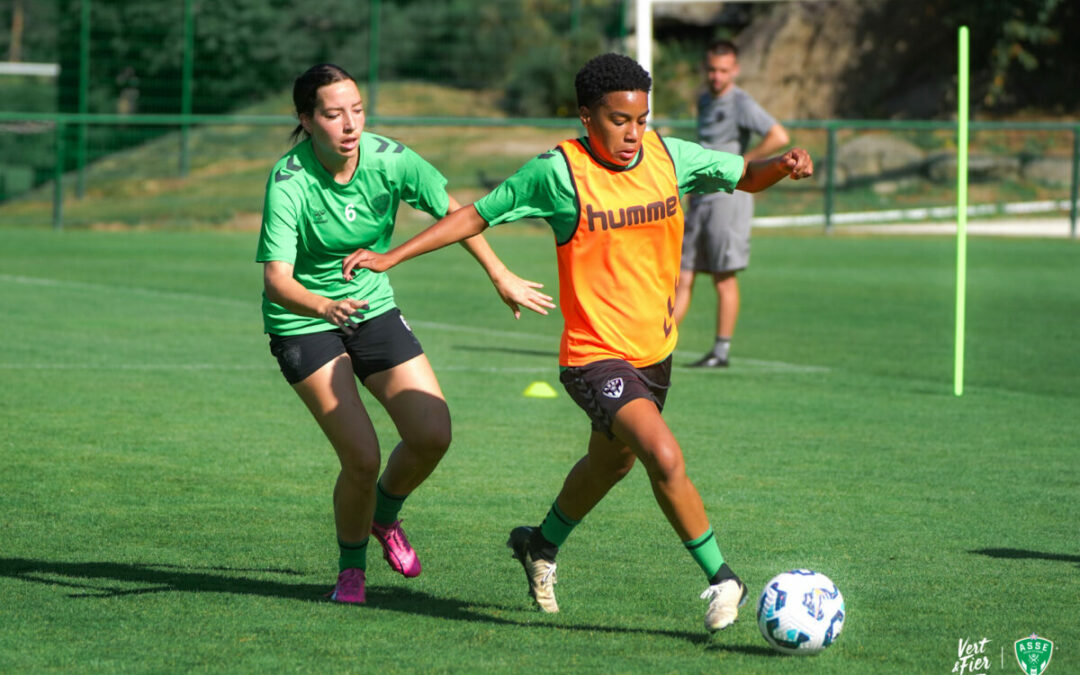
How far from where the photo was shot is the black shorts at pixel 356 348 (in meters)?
5.44

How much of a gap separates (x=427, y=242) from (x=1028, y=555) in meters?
2.79

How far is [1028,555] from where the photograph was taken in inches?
241

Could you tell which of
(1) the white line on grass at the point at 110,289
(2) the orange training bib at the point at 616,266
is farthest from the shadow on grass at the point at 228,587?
(1) the white line on grass at the point at 110,289

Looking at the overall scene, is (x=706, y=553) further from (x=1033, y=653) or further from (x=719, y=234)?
(x=719, y=234)

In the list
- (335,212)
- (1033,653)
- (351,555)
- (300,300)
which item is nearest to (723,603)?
(1033,653)

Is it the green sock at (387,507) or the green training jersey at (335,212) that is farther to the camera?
the green sock at (387,507)

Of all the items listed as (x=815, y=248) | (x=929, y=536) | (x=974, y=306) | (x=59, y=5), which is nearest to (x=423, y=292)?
(x=974, y=306)

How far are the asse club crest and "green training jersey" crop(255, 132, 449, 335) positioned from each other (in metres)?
2.46

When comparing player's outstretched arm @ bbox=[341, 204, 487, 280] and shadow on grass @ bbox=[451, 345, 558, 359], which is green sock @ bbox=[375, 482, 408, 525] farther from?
shadow on grass @ bbox=[451, 345, 558, 359]

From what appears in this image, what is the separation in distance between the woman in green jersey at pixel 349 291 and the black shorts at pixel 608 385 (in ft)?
0.86

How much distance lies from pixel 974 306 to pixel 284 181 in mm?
12858

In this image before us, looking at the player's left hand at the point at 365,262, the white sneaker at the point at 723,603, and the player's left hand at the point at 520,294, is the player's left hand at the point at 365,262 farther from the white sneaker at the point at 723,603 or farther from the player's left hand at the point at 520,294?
the white sneaker at the point at 723,603

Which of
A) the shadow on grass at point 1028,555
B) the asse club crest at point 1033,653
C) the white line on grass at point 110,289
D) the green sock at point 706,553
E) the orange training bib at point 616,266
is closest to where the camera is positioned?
the asse club crest at point 1033,653

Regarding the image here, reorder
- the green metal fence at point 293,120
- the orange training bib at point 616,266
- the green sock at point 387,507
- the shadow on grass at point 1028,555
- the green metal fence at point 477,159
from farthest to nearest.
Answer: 1. the green metal fence at point 293,120
2. the green metal fence at point 477,159
3. the shadow on grass at point 1028,555
4. the green sock at point 387,507
5. the orange training bib at point 616,266
